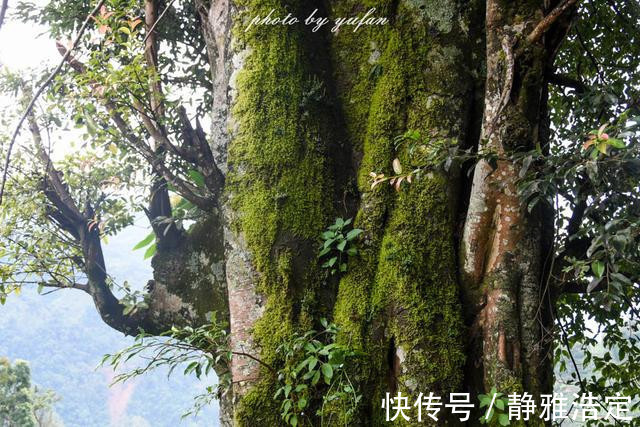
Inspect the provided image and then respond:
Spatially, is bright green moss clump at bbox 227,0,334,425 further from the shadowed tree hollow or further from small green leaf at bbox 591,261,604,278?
small green leaf at bbox 591,261,604,278

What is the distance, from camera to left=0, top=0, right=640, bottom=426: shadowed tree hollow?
8.27ft

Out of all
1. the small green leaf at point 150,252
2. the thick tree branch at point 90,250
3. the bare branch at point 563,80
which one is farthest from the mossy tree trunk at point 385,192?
the thick tree branch at point 90,250

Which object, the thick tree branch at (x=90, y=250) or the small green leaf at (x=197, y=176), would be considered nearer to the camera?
the small green leaf at (x=197, y=176)

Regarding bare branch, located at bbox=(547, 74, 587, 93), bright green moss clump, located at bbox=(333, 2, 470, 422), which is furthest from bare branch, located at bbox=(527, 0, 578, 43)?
bright green moss clump, located at bbox=(333, 2, 470, 422)

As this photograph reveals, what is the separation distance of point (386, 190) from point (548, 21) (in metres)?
0.95

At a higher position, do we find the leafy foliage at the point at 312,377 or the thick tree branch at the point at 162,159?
the thick tree branch at the point at 162,159

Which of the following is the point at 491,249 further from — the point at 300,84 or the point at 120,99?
the point at 120,99

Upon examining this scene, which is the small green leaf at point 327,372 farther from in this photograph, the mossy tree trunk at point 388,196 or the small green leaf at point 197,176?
the small green leaf at point 197,176

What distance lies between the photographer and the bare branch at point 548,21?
2412mm

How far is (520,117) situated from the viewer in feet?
8.52

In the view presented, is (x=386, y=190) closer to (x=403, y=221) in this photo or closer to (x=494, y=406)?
(x=403, y=221)

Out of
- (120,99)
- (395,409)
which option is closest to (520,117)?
(395,409)

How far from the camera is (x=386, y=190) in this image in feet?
9.30

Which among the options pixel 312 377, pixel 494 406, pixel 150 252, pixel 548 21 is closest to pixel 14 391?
pixel 150 252
